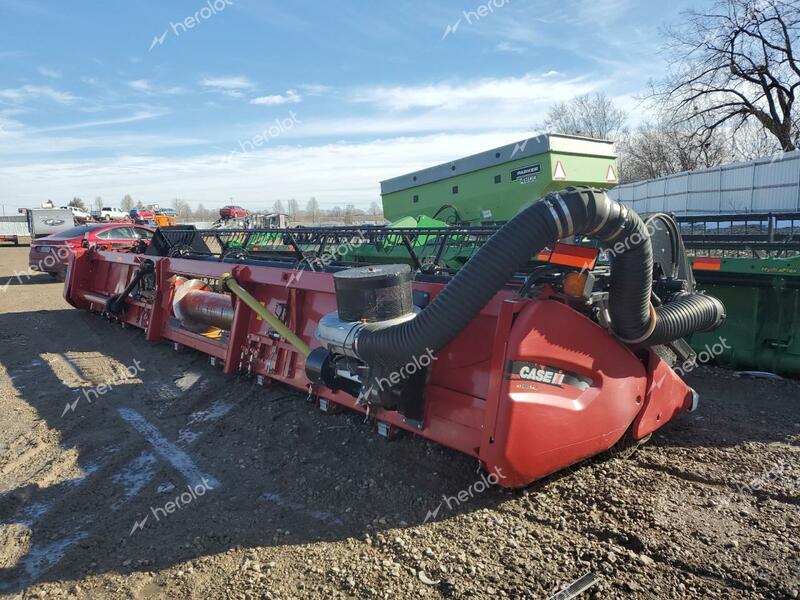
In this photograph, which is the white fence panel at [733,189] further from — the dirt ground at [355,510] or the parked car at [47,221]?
the parked car at [47,221]

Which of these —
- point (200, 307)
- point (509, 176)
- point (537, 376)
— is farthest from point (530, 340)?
point (509, 176)

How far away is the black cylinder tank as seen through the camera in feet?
9.41

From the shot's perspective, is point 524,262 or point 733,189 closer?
point 524,262

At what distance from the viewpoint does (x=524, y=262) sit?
8.20 ft

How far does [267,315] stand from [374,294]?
1.48m

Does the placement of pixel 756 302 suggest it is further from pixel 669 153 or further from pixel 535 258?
pixel 669 153

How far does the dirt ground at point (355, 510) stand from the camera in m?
2.36

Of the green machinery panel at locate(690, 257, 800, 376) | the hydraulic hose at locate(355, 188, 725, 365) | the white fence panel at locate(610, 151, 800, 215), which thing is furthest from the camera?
the white fence panel at locate(610, 151, 800, 215)

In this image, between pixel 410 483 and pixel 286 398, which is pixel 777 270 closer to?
pixel 410 483

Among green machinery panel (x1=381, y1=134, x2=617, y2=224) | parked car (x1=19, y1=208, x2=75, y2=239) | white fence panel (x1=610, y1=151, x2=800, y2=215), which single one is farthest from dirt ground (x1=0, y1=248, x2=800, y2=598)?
parked car (x1=19, y1=208, x2=75, y2=239)

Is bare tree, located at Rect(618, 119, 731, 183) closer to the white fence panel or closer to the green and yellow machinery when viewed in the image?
the white fence panel

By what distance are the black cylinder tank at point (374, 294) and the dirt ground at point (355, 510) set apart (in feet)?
3.22

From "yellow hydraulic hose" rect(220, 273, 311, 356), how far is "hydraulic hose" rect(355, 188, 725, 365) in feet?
3.59

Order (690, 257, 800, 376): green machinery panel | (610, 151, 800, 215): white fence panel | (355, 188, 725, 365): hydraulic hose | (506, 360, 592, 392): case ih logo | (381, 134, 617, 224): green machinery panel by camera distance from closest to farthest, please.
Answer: (355, 188, 725, 365): hydraulic hose → (506, 360, 592, 392): case ih logo → (690, 257, 800, 376): green machinery panel → (381, 134, 617, 224): green machinery panel → (610, 151, 800, 215): white fence panel
